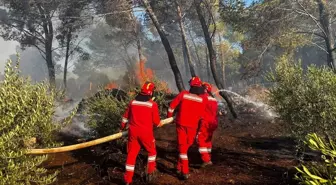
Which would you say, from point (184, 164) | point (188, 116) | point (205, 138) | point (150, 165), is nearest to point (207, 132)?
point (205, 138)

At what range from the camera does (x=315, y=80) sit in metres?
5.34

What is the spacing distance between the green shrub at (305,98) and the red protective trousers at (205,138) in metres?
1.56

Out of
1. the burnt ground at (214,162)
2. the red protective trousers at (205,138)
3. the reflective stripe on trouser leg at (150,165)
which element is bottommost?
the burnt ground at (214,162)

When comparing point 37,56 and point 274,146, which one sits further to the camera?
point 37,56

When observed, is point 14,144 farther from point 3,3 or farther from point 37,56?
point 37,56

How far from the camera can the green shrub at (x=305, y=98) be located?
491 centimetres

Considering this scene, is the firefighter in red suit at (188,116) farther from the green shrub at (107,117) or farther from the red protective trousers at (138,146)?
the green shrub at (107,117)

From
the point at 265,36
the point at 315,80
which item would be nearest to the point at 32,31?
the point at 265,36

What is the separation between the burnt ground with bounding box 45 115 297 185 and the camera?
6113mm

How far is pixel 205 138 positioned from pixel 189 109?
2.91 ft

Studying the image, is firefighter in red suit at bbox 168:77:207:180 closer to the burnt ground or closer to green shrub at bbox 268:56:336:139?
the burnt ground

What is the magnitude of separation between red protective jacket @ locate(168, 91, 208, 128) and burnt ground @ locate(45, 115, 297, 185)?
1.14 m

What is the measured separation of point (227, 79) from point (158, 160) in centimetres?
4591

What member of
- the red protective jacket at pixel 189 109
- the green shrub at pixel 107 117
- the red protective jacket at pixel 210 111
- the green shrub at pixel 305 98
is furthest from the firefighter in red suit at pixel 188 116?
the green shrub at pixel 107 117
